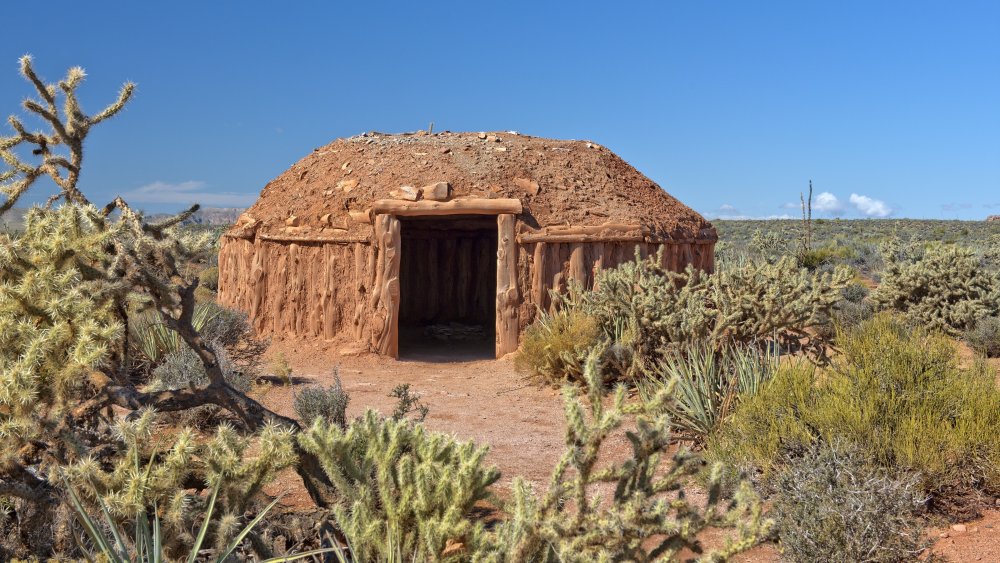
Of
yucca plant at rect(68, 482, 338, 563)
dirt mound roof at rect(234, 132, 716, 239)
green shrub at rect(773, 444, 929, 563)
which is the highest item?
dirt mound roof at rect(234, 132, 716, 239)

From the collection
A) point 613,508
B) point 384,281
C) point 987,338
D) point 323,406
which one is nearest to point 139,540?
point 613,508

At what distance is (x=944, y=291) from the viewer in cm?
1130

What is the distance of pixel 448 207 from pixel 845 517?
7.17m

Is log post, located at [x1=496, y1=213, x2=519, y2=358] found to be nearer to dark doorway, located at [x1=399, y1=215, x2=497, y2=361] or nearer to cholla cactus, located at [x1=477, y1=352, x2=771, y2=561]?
dark doorway, located at [x1=399, y1=215, x2=497, y2=361]

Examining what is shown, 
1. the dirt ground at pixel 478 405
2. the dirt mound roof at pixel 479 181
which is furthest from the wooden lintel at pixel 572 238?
the dirt ground at pixel 478 405

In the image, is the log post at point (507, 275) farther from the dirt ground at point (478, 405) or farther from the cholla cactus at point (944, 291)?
the cholla cactus at point (944, 291)

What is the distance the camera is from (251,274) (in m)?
11.1

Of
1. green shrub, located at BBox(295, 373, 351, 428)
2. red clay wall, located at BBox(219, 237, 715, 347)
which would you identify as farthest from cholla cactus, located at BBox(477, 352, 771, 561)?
red clay wall, located at BBox(219, 237, 715, 347)

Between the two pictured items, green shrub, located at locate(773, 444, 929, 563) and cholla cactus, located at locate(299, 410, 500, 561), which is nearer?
cholla cactus, located at locate(299, 410, 500, 561)

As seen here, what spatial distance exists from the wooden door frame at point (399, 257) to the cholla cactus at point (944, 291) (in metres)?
5.62

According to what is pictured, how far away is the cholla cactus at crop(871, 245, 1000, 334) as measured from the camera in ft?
36.1

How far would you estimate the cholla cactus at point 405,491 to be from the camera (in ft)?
9.42

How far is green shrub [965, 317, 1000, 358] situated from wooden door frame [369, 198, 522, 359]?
5.79 m

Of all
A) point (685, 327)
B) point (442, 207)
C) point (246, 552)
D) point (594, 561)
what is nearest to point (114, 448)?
point (246, 552)
